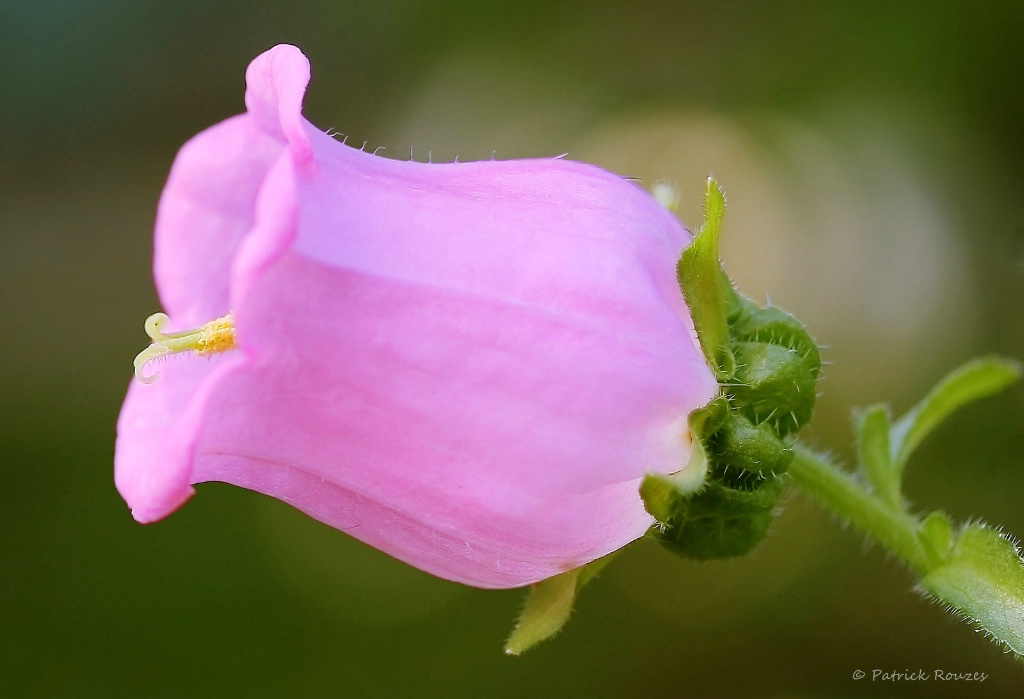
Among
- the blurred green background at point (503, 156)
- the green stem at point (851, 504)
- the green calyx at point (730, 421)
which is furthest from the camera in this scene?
the blurred green background at point (503, 156)

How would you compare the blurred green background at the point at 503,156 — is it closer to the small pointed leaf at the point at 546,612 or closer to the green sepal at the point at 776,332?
the green sepal at the point at 776,332

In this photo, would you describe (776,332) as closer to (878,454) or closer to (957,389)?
(878,454)

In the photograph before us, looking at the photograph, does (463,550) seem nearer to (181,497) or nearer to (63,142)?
(181,497)

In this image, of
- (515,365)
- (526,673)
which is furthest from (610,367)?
(526,673)

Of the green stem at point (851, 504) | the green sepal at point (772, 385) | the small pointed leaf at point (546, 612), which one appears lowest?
the small pointed leaf at point (546, 612)

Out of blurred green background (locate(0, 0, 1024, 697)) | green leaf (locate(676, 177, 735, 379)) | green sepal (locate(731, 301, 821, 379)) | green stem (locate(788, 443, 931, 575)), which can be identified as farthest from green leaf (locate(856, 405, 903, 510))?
blurred green background (locate(0, 0, 1024, 697))

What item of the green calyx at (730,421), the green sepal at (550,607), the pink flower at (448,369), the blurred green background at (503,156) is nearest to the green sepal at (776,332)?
the green calyx at (730,421)
